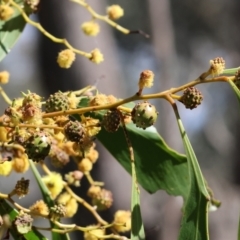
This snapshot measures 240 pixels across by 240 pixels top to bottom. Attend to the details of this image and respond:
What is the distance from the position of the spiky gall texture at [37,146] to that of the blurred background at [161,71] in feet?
1.23

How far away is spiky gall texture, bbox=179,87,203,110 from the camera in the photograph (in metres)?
0.52

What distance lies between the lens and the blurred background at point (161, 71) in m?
1.76

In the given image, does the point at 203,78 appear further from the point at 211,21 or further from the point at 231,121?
the point at 211,21

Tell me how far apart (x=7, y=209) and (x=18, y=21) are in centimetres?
33

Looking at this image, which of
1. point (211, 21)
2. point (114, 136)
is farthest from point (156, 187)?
point (211, 21)

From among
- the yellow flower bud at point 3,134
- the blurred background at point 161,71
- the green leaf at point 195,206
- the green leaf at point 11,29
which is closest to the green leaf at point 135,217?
the green leaf at point 195,206

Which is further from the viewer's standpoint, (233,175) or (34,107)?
(233,175)

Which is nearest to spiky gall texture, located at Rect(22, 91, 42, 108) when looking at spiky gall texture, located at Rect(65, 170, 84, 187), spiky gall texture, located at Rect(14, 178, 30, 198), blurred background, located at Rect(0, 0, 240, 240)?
spiky gall texture, located at Rect(14, 178, 30, 198)

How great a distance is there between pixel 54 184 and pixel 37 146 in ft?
0.75

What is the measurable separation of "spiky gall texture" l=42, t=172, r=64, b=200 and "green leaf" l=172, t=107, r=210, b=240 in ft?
0.66

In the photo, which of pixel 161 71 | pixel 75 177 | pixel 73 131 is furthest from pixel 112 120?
pixel 161 71

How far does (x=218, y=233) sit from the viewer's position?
2.43m

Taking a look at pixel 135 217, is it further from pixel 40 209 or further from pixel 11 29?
pixel 11 29

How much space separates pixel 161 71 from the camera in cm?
337
